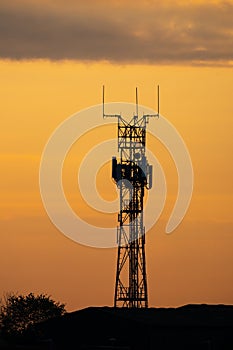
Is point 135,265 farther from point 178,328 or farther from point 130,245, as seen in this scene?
point 178,328

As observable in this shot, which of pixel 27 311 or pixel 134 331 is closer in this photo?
pixel 134 331

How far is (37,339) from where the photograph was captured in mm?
82625

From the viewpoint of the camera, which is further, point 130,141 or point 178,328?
point 130,141

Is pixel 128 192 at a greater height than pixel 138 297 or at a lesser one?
greater

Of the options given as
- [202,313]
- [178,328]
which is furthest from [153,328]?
[202,313]

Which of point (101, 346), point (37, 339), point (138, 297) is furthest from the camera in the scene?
point (138, 297)

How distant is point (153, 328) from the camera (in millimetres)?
74188

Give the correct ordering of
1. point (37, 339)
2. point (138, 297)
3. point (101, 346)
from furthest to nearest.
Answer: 1. point (138, 297)
2. point (37, 339)
3. point (101, 346)

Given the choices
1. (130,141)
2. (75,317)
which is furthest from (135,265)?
(75,317)

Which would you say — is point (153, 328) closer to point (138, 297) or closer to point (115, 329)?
point (115, 329)

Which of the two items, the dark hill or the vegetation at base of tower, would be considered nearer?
the dark hill

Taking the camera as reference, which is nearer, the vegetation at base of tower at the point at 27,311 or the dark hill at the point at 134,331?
the dark hill at the point at 134,331

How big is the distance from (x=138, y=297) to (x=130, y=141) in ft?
35.5

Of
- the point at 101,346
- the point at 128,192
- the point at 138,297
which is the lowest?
the point at 101,346
